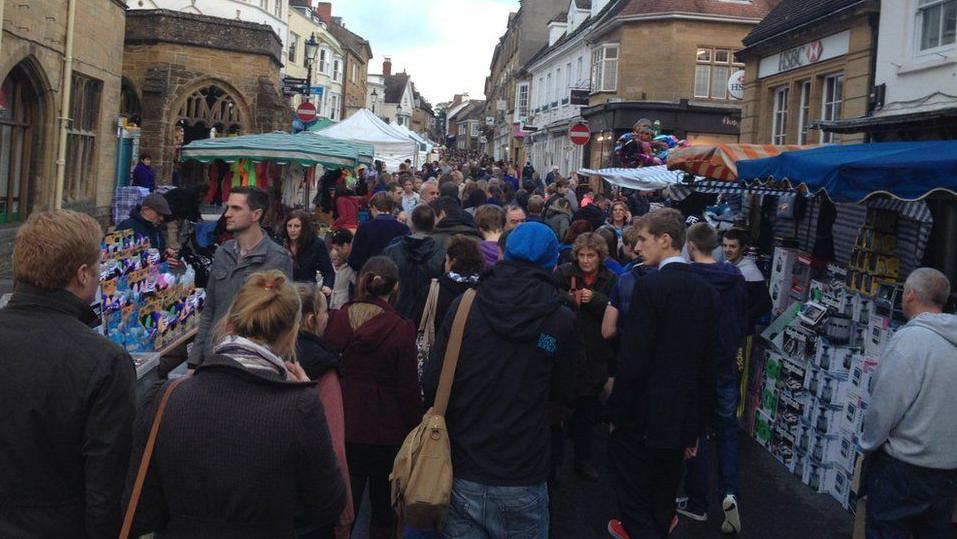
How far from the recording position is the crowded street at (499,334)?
9.20ft

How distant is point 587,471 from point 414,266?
219 centimetres

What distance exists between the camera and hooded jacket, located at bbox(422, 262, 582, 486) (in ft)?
12.0

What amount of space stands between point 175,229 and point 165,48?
999 cm

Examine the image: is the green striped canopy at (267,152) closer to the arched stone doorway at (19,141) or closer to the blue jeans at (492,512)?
the arched stone doorway at (19,141)

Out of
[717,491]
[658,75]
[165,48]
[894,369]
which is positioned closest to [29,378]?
[894,369]

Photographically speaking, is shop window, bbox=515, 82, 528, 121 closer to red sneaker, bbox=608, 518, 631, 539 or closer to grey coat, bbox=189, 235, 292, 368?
grey coat, bbox=189, 235, 292, 368

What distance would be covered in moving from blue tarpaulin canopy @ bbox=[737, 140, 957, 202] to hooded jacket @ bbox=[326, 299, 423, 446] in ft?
13.2

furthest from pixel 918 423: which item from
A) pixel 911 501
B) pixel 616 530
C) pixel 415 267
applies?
pixel 415 267

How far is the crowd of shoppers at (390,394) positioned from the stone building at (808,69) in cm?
833

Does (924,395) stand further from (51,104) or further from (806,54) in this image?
(51,104)

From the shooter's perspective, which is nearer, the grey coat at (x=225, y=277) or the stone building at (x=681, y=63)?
the grey coat at (x=225, y=277)

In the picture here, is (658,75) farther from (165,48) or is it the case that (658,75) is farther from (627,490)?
(627,490)

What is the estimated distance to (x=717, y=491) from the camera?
6781 millimetres

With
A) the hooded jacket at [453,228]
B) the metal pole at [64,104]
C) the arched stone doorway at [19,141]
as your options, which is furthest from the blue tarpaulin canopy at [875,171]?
the metal pole at [64,104]
